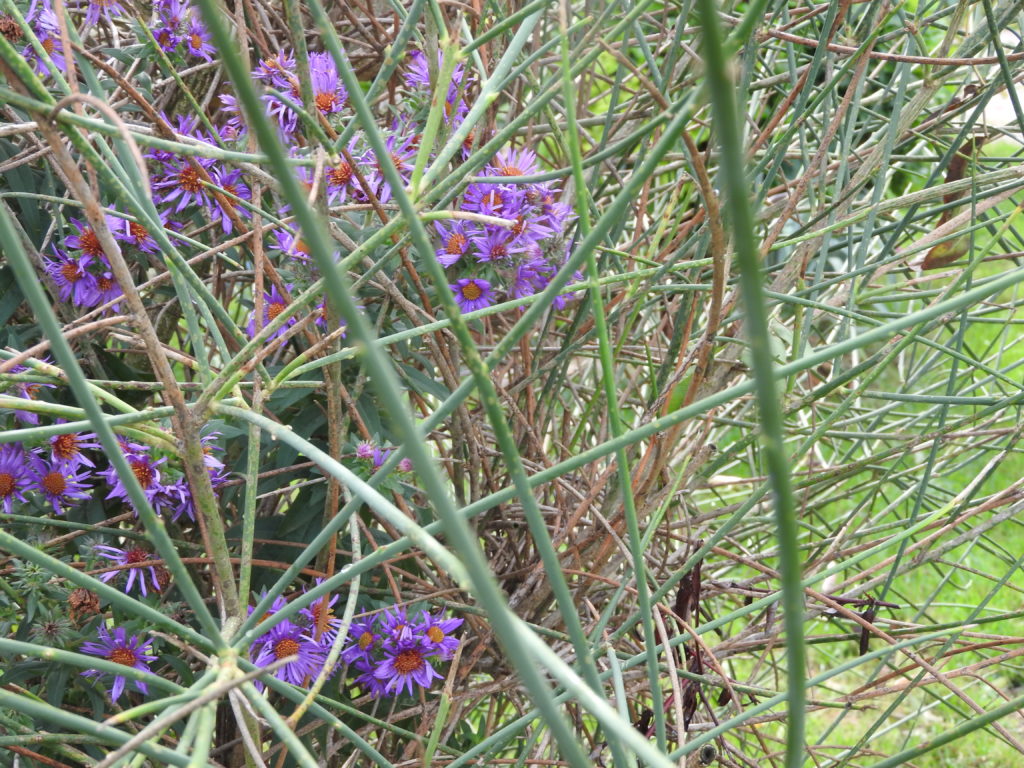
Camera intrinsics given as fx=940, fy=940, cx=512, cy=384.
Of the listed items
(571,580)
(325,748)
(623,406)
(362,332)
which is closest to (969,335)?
(623,406)

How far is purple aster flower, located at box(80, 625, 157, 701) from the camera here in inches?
29.5

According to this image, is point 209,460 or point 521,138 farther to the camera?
point 521,138

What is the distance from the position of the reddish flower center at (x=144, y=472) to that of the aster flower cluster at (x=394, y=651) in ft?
0.69

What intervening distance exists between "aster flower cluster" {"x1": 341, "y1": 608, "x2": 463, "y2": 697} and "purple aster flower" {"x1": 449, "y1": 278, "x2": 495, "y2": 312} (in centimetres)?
28

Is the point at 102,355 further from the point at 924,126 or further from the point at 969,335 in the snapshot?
the point at 969,335

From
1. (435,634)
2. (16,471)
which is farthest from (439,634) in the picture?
(16,471)

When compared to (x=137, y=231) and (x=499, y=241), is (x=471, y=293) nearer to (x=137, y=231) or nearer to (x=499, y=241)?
(x=499, y=241)

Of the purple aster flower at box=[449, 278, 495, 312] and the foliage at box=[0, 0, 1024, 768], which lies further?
the purple aster flower at box=[449, 278, 495, 312]

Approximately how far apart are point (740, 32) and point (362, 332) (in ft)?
0.83

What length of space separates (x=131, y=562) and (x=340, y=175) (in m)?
0.38

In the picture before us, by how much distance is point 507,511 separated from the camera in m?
0.96

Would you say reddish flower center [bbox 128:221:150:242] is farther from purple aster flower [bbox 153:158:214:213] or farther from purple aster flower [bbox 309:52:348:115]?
purple aster flower [bbox 309:52:348:115]

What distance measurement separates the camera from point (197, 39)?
888 mm

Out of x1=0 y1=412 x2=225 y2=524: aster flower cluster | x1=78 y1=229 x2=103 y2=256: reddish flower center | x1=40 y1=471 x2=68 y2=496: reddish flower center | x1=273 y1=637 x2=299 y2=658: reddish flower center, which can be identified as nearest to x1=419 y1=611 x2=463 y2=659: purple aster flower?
x1=273 y1=637 x2=299 y2=658: reddish flower center
